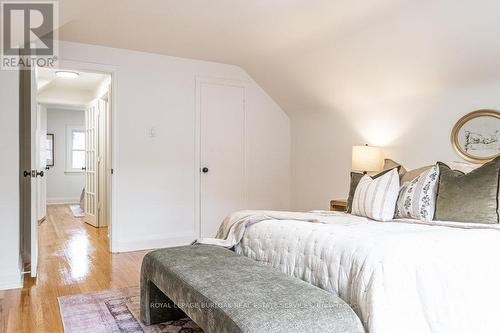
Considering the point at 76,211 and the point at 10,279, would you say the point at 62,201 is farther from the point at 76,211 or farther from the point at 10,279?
the point at 10,279

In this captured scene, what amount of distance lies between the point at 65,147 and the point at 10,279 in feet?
22.5

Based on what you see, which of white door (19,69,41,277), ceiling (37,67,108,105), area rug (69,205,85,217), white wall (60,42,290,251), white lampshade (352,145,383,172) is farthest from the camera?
area rug (69,205,85,217)

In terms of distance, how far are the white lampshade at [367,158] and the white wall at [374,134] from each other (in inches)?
6.9

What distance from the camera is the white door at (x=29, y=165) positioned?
10.6 ft

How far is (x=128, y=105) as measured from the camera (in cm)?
429

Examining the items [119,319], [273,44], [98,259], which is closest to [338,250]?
[119,319]

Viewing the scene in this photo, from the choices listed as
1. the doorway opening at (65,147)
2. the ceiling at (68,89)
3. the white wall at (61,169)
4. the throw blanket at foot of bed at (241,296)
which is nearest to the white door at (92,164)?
the doorway opening at (65,147)

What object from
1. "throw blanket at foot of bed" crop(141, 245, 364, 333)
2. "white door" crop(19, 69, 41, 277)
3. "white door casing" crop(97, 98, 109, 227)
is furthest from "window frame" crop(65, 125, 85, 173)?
"throw blanket at foot of bed" crop(141, 245, 364, 333)

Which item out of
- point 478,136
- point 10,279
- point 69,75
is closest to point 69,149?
point 69,75

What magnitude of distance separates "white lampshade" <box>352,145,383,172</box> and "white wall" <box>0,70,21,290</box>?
3.02 meters

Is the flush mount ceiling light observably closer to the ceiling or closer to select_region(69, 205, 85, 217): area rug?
the ceiling

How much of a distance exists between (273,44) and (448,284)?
2.86 meters

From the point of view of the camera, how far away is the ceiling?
19.4ft

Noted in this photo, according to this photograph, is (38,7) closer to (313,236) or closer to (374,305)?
(313,236)
